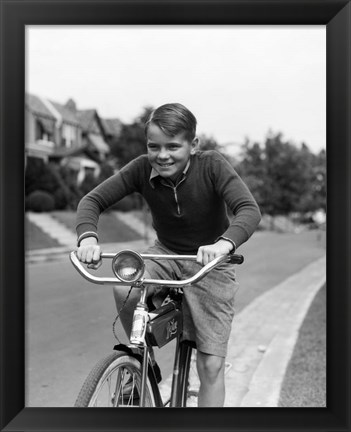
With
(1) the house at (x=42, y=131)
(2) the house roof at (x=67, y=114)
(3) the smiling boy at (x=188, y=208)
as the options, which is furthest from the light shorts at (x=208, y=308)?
(2) the house roof at (x=67, y=114)

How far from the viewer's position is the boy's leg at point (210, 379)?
245 centimetres

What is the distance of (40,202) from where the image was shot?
22547 millimetres

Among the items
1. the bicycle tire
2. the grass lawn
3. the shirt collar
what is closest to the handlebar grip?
the shirt collar

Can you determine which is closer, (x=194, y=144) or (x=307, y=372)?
(x=194, y=144)

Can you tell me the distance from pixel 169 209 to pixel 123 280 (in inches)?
23.1

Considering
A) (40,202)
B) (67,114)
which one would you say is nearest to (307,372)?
(40,202)

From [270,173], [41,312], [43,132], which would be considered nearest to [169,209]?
[41,312]

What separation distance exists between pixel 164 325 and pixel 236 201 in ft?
→ 1.78

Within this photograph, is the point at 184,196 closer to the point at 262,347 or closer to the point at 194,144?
the point at 194,144

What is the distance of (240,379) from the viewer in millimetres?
4301

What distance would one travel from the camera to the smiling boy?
224cm

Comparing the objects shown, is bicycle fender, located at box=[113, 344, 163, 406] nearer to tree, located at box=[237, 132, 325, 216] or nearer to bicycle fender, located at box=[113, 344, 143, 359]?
bicycle fender, located at box=[113, 344, 143, 359]
